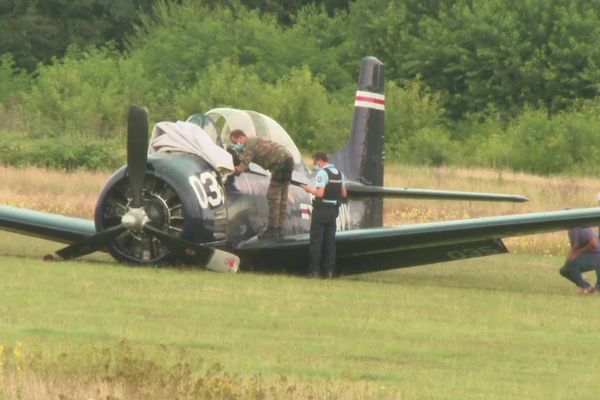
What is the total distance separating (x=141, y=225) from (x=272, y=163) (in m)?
1.79

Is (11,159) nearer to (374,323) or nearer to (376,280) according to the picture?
(376,280)

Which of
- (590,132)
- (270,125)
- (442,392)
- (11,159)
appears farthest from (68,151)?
(442,392)

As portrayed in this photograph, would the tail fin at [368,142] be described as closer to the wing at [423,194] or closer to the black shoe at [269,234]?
the wing at [423,194]

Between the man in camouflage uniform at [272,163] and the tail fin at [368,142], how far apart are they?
363 cm

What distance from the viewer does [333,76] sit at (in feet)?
209

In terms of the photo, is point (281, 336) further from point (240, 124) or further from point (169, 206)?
point (240, 124)

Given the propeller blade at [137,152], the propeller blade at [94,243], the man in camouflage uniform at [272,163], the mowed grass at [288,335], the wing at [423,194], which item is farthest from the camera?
the wing at [423,194]

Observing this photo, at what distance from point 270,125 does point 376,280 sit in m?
2.16

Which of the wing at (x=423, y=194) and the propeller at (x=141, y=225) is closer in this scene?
the propeller at (x=141, y=225)

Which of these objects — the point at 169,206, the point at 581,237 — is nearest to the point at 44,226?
the point at 169,206

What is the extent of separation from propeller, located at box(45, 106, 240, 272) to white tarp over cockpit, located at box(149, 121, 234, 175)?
65 cm

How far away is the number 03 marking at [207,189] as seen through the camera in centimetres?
1784

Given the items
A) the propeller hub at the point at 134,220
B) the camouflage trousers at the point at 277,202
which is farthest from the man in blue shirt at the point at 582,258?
the propeller hub at the point at 134,220

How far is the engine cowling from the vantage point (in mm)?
17844
